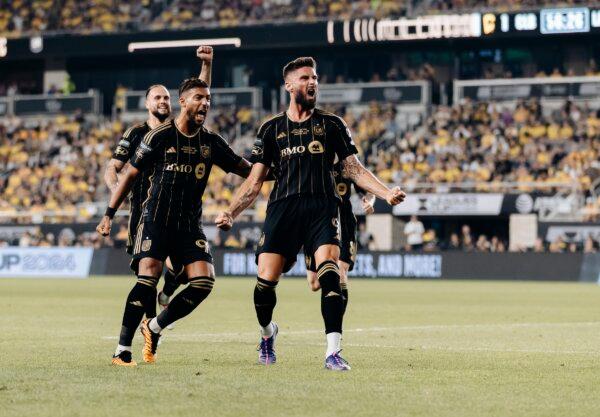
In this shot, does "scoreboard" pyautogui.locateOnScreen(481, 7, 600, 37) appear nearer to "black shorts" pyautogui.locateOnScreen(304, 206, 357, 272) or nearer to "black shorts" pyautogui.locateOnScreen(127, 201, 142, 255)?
"black shorts" pyautogui.locateOnScreen(304, 206, 357, 272)

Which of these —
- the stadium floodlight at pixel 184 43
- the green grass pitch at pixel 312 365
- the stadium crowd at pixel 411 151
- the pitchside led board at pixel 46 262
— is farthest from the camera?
the stadium floodlight at pixel 184 43

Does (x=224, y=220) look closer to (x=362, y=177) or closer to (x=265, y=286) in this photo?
(x=265, y=286)

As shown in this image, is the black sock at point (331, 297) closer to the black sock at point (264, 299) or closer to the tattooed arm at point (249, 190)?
the black sock at point (264, 299)

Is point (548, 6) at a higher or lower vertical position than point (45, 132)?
higher

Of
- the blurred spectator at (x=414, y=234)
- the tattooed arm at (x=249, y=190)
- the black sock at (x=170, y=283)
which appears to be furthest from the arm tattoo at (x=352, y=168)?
the blurred spectator at (x=414, y=234)

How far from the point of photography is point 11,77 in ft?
200

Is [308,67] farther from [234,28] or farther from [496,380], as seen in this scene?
[234,28]

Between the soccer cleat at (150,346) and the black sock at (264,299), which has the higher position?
the black sock at (264,299)

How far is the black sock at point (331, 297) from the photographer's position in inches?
425

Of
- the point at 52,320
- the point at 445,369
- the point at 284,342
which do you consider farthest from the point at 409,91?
the point at 445,369

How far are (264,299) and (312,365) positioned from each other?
0.73m

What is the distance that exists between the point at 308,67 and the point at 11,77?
51.9 metres

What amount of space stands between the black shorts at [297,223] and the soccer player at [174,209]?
77cm

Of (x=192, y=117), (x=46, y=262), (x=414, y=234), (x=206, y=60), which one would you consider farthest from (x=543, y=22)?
(x=192, y=117)
